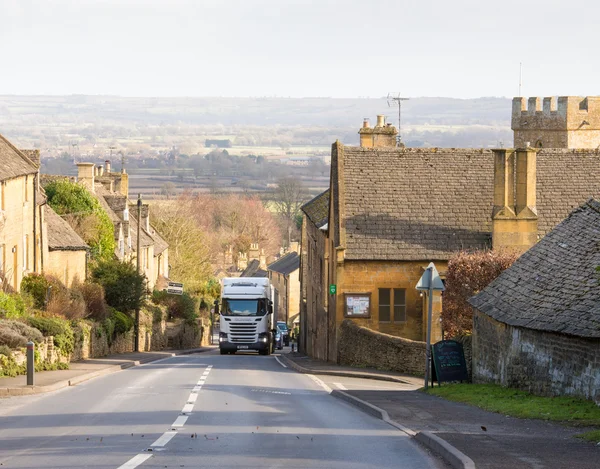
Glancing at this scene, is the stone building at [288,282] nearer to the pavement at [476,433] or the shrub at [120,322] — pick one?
the shrub at [120,322]

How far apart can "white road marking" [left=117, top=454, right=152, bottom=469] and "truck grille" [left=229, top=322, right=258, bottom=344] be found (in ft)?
134

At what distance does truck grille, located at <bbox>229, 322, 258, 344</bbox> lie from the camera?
5538 centimetres

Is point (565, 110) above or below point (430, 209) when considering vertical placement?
above

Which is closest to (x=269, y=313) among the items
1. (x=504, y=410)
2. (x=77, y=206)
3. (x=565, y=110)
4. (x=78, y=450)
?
(x=77, y=206)

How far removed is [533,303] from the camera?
25359 millimetres

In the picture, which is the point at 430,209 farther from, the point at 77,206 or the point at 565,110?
the point at 565,110

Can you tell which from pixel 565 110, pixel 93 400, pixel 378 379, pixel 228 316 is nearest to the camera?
pixel 93 400

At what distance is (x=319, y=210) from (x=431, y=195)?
12001mm

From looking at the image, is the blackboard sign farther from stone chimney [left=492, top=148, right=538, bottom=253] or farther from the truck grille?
the truck grille

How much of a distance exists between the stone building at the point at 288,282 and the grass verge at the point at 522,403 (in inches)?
2911

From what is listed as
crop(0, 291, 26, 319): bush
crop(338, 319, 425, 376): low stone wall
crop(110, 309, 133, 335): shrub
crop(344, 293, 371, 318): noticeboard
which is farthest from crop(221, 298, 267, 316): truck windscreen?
crop(0, 291, 26, 319): bush

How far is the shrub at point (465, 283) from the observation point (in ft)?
121

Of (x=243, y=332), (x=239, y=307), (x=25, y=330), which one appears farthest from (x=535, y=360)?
(x=243, y=332)

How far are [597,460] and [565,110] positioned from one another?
61.9m
